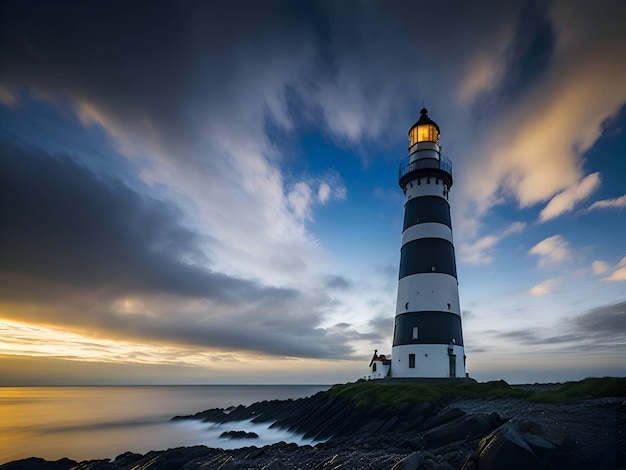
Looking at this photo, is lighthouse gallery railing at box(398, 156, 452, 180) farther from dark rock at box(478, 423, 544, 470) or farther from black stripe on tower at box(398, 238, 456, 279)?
dark rock at box(478, 423, 544, 470)

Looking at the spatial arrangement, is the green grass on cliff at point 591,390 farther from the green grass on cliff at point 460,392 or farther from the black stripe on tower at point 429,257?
the black stripe on tower at point 429,257

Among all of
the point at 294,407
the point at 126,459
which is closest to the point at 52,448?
the point at 126,459

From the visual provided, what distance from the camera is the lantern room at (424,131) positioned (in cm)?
2803

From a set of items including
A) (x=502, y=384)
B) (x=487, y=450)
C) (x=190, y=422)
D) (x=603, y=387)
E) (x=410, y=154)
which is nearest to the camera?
(x=487, y=450)

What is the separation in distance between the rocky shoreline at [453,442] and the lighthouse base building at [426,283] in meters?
5.24

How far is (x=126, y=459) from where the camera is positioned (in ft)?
54.2

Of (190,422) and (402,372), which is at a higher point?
(402,372)

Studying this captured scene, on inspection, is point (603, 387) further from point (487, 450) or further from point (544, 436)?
point (487, 450)

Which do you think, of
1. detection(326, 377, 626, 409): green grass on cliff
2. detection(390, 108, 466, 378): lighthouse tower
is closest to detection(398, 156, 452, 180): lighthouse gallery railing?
detection(390, 108, 466, 378): lighthouse tower

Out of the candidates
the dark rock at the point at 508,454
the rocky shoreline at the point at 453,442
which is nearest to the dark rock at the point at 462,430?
the rocky shoreline at the point at 453,442

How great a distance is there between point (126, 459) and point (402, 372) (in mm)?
15938

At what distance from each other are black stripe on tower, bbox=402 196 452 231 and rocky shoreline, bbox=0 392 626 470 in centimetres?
1218

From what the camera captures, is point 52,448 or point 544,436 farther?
point 52,448

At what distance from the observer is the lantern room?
92.0ft
